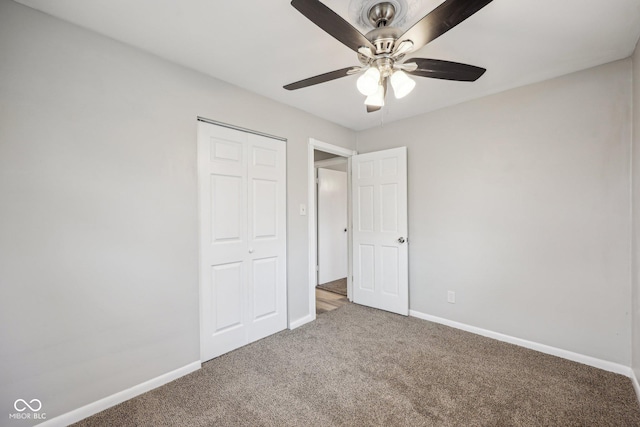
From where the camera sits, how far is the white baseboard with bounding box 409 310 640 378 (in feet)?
7.03

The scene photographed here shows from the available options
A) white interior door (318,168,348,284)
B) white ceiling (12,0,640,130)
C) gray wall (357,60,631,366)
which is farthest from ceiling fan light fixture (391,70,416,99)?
white interior door (318,168,348,284)

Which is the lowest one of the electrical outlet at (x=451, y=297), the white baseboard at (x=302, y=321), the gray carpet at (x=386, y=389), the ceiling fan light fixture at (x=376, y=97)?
the gray carpet at (x=386, y=389)

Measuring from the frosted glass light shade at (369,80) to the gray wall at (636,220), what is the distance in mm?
1945

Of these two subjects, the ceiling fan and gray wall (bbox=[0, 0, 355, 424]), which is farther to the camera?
gray wall (bbox=[0, 0, 355, 424])

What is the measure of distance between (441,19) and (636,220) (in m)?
2.12

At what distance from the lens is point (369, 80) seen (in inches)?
56.5

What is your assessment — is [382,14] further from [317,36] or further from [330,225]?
A: [330,225]

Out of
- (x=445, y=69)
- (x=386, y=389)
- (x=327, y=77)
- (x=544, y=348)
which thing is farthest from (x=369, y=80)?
(x=544, y=348)

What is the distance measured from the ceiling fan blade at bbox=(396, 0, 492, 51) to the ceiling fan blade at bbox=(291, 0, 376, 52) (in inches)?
8.5

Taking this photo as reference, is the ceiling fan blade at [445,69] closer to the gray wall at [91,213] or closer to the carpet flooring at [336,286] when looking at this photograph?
the gray wall at [91,213]

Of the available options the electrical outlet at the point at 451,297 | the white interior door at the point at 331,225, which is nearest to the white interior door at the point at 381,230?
the electrical outlet at the point at 451,297

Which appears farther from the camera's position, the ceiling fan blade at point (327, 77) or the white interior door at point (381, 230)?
the white interior door at point (381, 230)

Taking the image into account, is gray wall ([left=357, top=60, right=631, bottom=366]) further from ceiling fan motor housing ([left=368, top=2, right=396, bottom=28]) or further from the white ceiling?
ceiling fan motor housing ([left=368, top=2, right=396, bottom=28])

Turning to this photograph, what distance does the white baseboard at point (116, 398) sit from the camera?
1.62 metres
